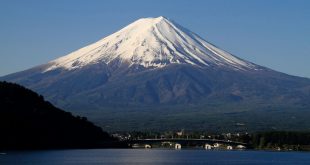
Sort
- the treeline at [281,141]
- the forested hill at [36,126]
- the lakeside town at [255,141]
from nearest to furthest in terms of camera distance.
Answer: the forested hill at [36,126]
the lakeside town at [255,141]
the treeline at [281,141]

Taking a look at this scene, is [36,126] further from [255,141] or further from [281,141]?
[281,141]

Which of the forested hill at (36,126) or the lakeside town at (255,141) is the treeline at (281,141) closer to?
the lakeside town at (255,141)

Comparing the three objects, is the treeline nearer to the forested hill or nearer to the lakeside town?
the lakeside town

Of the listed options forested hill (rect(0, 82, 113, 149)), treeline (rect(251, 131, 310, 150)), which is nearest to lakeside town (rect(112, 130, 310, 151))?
treeline (rect(251, 131, 310, 150))

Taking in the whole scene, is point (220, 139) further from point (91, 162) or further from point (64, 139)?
point (91, 162)

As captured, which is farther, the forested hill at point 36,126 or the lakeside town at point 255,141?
the lakeside town at point 255,141

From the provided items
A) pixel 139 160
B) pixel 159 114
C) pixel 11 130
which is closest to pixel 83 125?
pixel 11 130

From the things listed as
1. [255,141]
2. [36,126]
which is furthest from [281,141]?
[36,126]

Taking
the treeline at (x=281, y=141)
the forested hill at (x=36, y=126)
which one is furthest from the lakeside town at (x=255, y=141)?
the forested hill at (x=36, y=126)
